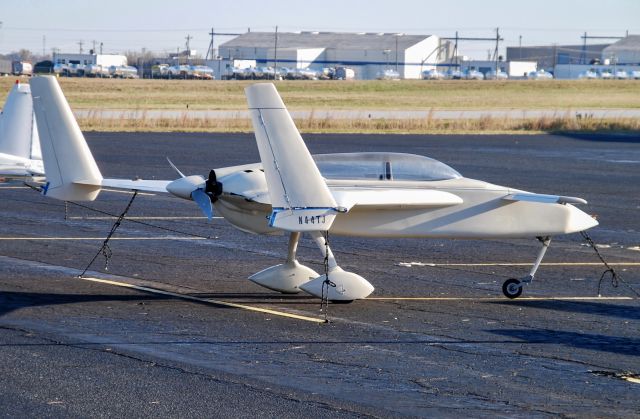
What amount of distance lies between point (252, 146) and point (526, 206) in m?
27.8

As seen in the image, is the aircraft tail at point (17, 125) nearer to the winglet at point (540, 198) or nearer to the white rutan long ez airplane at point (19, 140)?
the white rutan long ez airplane at point (19, 140)

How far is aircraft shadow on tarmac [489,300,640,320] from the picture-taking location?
41.4ft

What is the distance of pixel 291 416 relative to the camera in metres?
8.34

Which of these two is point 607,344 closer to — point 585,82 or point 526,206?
point 526,206

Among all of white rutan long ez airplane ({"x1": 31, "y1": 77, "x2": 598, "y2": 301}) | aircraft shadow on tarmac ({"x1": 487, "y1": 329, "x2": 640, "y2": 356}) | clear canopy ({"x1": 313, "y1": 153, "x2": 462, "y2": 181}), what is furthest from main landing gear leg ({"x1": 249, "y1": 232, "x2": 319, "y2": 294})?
aircraft shadow on tarmac ({"x1": 487, "y1": 329, "x2": 640, "y2": 356})

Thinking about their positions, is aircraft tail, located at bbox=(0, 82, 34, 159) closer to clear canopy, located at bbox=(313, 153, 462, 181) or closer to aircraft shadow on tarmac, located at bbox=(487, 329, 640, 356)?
clear canopy, located at bbox=(313, 153, 462, 181)

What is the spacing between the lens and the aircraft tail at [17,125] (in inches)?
795

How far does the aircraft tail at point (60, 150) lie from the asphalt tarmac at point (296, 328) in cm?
124

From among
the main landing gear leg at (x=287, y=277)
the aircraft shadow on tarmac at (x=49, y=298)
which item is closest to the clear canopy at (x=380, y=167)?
the main landing gear leg at (x=287, y=277)

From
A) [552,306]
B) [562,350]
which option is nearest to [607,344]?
[562,350]

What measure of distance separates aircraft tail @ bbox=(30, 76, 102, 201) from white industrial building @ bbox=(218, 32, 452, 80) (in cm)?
16223

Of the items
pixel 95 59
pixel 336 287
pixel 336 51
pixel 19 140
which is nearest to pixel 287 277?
pixel 336 287

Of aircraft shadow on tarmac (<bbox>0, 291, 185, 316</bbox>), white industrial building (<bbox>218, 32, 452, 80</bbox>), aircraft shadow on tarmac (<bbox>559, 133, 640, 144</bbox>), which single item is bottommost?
aircraft shadow on tarmac (<bbox>0, 291, 185, 316</bbox>)

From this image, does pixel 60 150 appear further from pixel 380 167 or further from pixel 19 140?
pixel 19 140
